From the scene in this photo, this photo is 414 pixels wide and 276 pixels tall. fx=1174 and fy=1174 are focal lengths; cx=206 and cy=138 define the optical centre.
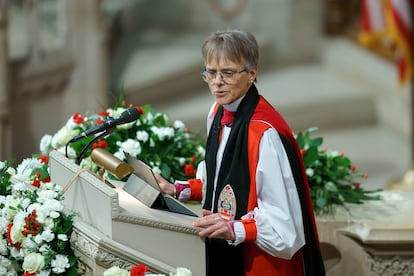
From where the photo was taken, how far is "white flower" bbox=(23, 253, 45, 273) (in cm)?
397

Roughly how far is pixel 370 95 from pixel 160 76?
81.5 inches

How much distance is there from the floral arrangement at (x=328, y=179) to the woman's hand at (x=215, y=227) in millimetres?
1335

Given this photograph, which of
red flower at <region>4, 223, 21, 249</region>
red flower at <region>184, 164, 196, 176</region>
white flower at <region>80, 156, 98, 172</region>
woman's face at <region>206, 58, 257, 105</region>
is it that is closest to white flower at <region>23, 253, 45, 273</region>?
red flower at <region>4, 223, 21, 249</region>

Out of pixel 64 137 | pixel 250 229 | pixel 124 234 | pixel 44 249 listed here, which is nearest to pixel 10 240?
pixel 44 249

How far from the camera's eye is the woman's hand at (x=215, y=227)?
12.8 ft

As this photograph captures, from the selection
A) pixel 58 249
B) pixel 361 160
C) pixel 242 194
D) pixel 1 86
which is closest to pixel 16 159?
pixel 58 249

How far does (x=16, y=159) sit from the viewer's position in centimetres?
482

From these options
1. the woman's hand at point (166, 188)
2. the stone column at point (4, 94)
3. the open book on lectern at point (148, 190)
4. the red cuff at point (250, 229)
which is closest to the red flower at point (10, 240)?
the open book on lectern at point (148, 190)

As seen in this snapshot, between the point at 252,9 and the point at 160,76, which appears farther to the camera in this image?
the point at 252,9

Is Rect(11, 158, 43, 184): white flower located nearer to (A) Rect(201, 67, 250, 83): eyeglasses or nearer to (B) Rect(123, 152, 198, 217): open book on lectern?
(B) Rect(123, 152, 198, 217): open book on lectern

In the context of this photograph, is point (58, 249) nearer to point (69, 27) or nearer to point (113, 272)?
point (113, 272)

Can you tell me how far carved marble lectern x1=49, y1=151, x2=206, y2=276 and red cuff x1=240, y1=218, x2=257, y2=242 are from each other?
0.15 m

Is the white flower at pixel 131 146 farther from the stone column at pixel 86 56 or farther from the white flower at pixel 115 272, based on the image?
the stone column at pixel 86 56

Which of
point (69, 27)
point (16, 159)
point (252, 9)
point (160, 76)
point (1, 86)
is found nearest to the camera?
point (16, 159)
